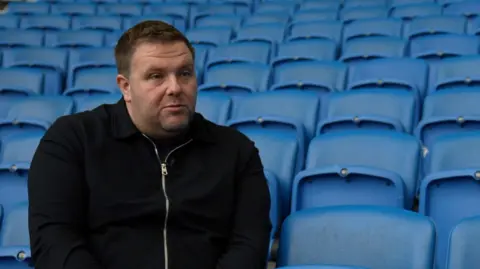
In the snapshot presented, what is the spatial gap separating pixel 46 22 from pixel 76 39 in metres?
0.59

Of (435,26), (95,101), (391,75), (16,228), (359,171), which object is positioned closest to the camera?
(16,228)

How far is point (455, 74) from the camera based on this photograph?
7.81ft

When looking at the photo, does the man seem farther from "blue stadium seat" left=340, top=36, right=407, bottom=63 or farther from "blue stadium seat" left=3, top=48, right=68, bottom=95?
"blue stadium seat" left=3, top=48, right=68, bottom=95

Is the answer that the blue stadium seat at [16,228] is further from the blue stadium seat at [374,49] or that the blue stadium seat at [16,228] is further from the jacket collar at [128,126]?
the blue stadium seat at [374,49]

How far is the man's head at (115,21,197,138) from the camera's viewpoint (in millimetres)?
1082

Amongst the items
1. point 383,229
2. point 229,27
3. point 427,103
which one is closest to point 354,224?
point 383,229

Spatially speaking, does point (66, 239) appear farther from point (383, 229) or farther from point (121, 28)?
point (121, 28)

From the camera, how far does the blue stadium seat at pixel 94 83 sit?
2.69m

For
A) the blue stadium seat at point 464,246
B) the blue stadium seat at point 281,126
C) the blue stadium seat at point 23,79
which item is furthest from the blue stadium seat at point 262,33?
the blue stadium seat at point 464,246

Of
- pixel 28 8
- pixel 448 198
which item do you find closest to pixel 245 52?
pixel 448 198

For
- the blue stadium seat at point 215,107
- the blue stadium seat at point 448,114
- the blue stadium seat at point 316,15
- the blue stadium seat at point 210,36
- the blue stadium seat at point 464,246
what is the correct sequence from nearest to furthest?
1. the blue stadium seat at point 464,246
2. the blue stadium seat at point 448,114
3. the blue stadium seat at point 215,107
4. the blue stadium seat at point 210,36
5. the blue stadium seat at point 316,15

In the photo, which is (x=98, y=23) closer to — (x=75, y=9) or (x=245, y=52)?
(x=75, y=9)

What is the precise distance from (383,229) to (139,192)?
423mm

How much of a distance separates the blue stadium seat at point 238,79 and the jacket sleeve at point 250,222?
1.39m
